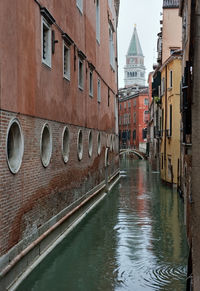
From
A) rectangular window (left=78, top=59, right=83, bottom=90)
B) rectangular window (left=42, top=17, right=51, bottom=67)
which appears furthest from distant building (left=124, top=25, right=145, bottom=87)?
rectangular window (left=42, top=17, right=51, bottom=67)

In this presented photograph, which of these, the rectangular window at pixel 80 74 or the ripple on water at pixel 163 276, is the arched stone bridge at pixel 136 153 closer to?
the rectangular window at pixel 80 74

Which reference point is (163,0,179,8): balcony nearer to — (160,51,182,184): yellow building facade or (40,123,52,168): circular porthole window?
(160,51,182,184): yellow building facade

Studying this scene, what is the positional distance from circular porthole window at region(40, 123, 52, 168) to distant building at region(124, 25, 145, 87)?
14964 cm

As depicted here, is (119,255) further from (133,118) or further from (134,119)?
(133,118)

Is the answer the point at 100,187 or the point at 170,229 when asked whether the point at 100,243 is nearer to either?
the point at 170,229

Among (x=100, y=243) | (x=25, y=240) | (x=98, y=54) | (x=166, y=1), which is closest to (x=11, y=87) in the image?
(x=25, y=240)

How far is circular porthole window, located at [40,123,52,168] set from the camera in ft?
36.8

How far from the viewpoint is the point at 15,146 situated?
356 inches

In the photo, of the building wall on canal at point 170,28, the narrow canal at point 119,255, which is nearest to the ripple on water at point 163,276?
the narrow canal at point 119,255

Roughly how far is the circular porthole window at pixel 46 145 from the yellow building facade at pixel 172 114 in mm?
13126

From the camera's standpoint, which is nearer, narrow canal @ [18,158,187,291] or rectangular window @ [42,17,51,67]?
narrow canal @ [18,158,187,291]

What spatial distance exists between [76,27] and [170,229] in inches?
291

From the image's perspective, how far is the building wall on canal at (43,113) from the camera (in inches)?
325

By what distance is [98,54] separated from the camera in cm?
2123
